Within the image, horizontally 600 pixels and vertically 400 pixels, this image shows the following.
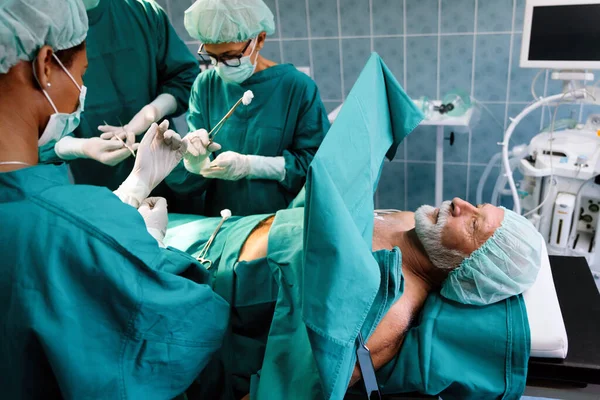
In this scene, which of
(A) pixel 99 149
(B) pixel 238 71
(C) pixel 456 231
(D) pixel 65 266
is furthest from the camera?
(B) pixel 238 71

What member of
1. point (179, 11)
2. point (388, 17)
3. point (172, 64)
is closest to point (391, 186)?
point (388, 17)

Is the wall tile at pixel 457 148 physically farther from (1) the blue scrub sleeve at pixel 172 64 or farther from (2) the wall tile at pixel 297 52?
(1) the blue scrub sleeve at pixel 172 64

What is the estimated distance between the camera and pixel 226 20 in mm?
1728

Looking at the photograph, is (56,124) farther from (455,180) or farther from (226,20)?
(455,180)

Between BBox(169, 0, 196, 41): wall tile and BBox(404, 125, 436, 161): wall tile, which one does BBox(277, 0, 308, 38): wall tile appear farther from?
BBox(404, 125, 436, 161): wall tile

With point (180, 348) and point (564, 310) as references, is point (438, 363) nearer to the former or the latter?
point (564, 310)

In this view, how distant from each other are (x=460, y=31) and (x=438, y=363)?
6.67 ft

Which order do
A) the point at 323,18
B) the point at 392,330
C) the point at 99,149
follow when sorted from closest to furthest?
the point at 392,330 → the point at 99,149 → the point at 323,18

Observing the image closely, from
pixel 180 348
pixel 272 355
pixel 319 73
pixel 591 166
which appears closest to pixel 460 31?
pixel 319 73

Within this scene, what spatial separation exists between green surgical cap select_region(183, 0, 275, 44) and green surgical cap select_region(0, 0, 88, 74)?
785mm

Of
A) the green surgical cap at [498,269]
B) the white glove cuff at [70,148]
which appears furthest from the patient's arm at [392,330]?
the white glove cuff at [70,148]

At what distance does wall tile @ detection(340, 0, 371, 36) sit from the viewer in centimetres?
289

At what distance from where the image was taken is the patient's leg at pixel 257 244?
148 cm

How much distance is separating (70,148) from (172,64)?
0.57m
